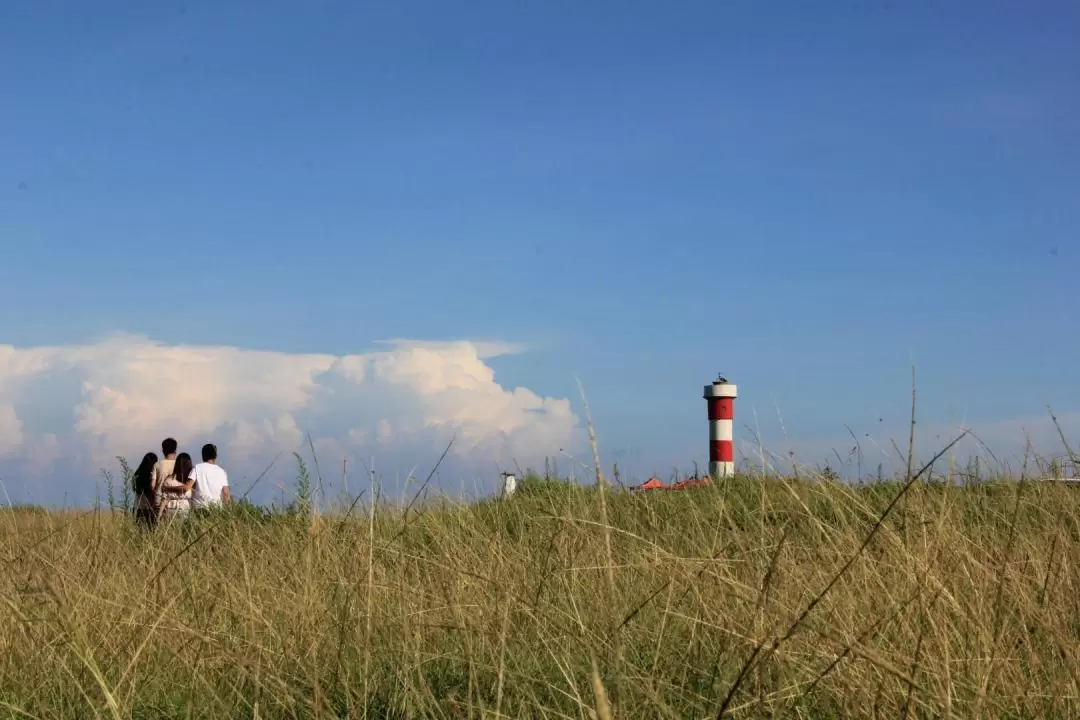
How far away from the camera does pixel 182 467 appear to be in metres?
11.2

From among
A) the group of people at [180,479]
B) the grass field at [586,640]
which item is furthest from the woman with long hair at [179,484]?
the grass field at [586,640]

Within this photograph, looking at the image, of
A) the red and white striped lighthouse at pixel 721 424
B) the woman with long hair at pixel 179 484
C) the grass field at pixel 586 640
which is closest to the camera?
the grass field at pixel 586 640

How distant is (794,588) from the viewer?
4.23 metres

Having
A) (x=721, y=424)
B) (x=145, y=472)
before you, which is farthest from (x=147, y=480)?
(x=721, y=424)

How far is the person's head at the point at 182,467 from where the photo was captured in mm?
11102

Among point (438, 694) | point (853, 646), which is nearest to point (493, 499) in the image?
point (438, 694)

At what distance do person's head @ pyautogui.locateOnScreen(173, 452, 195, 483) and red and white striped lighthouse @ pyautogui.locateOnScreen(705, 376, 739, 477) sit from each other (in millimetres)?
8532

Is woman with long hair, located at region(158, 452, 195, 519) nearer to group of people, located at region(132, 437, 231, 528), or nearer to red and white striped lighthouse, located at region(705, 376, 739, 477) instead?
group of people, located at region(132, 437, 231, 528)

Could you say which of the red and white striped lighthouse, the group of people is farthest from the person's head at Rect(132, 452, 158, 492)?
the red and white striped lighthouse

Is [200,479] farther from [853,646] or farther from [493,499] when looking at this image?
[853,646]

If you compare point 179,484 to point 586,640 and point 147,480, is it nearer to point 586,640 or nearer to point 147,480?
point 147,480

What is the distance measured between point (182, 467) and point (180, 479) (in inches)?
7.1

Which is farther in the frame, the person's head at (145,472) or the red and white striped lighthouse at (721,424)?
the red and white striped lighthouse at (721,424)

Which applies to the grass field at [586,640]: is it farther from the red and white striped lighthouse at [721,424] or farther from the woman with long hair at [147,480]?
the red and white striped lighthouse at [721,424]
